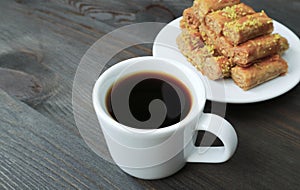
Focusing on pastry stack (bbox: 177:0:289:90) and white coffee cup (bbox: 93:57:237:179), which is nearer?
white coffee cup (bbox: 93:57:237:179)

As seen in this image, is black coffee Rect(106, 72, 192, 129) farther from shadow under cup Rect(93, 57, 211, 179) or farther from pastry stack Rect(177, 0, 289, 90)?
pastry stack Rect(177, 0, 289, 90)

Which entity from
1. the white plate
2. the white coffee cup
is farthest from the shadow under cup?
the white plate

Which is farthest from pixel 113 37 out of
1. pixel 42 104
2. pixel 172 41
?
pixel 42 104

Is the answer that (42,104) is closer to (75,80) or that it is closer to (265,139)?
(75,80)

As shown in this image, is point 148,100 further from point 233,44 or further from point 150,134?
point 233,44

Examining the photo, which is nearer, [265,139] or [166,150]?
[166,150]
